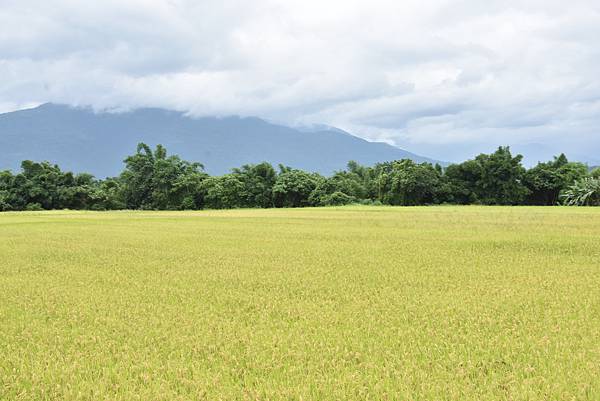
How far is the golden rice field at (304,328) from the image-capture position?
3619 millimetres

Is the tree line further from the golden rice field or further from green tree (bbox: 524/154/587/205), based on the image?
the golden rice field

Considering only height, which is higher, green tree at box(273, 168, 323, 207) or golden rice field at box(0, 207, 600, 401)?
green tree at box(273, 168, 323, 207)

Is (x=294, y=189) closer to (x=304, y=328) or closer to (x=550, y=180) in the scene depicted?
(x=550, y=180)

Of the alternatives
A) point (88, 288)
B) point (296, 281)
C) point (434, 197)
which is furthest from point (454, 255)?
point (434, 197)

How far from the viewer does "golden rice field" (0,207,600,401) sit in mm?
3619

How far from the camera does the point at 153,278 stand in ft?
26.7

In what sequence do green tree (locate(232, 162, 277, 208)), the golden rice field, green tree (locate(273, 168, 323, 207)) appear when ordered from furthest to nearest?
1. green tree (locate(232, 162, 277, 208))
2. green tree (locate(273, 168, 323, 207))
3. the golden rice field

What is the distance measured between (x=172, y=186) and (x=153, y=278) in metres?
41.5

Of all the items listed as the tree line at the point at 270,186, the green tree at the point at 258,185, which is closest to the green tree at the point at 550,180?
the tree line at the point at 270,186

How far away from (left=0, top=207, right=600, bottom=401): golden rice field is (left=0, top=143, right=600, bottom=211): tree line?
37.7 m

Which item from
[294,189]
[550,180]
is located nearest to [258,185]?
[294,189]

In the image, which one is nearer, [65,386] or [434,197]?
[65,386]

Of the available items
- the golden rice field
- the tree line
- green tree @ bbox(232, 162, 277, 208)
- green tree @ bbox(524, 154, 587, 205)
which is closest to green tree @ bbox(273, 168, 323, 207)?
the tree line

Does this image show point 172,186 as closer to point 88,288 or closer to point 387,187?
point 387,187
